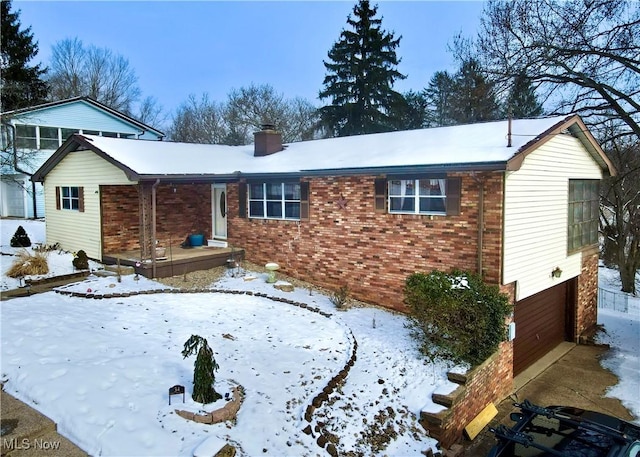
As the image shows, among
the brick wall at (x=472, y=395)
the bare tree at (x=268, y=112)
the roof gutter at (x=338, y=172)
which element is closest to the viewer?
the brick wall at (x=472, y=395)

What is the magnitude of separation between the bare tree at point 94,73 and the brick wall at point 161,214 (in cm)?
2958

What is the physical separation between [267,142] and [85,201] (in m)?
6.40

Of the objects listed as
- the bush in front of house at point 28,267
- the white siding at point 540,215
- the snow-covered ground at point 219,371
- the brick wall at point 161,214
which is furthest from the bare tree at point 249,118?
the snow-covered ground at point 219,371

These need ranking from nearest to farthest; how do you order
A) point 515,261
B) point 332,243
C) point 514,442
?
1. point 514,442
2. point 515,261
3. point 332,243

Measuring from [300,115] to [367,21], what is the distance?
10.7 metres

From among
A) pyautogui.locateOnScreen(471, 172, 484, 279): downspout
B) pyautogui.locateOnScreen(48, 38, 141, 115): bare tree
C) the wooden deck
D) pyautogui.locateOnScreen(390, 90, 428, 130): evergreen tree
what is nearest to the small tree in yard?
pyautogui.locateOnScreen(471, 172, 484, 279): downspout

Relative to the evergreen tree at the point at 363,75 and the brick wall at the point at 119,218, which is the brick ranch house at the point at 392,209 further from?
the evergreen tree at the point at 363,75

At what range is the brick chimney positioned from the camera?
1642 centimetres

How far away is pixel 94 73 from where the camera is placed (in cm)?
4166

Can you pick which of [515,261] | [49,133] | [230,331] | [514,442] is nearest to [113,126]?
[49,133]

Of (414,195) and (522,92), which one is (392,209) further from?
(522,92)

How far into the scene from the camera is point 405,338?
9336 mm

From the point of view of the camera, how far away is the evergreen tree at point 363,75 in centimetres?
3123

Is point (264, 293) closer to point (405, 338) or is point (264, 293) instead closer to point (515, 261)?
point (405, 338)
